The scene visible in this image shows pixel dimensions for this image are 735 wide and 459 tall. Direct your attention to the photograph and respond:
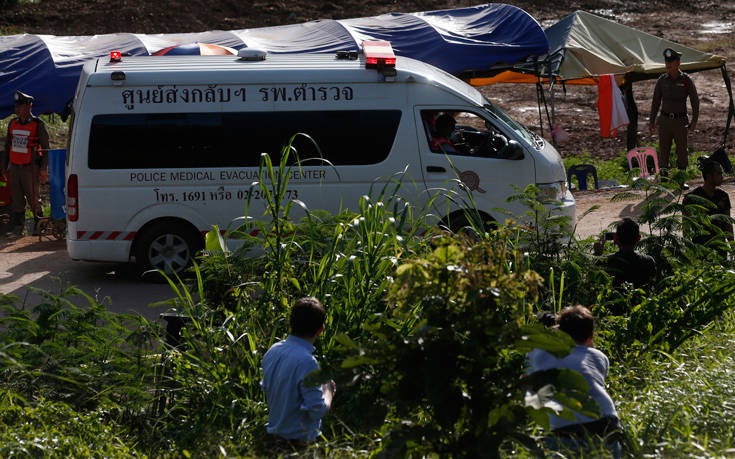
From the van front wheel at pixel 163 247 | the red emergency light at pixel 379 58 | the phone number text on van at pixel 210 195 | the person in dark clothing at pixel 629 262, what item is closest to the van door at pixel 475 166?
the red emergency light at pixel 379 58

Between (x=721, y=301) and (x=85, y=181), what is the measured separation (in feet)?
20.3

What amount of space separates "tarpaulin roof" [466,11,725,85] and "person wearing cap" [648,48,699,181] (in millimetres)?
1821

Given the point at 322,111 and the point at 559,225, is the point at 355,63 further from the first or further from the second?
the point at 559,225

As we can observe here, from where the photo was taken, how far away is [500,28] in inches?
589

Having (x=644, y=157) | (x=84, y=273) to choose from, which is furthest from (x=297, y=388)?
(x=644, y=157)

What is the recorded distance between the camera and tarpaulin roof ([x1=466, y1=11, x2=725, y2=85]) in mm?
15680

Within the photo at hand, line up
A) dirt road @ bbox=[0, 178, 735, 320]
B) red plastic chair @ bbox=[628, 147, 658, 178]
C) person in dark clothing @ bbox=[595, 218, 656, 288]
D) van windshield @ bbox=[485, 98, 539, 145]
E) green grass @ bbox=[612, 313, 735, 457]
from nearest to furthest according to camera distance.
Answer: green grass @ bbox=[612, 313, 735, 457] < person in dark clothing @ bbox=[595, 218, 656, 288] < dirt road @ bbox=[0, 178, 735, 320] < van windshield @ bbox=[485, 98, 539, 145] < red plastic chair @ bbox=[628, 147, 658, 178]

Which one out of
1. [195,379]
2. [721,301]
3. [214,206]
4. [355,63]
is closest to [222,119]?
[214,206]

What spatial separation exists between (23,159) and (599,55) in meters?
9.99

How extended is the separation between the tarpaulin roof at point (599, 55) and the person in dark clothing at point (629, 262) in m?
9.23

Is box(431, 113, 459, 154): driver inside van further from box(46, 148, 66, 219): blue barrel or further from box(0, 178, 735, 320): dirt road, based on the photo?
box(46, 148, 66, 219): blue barrel

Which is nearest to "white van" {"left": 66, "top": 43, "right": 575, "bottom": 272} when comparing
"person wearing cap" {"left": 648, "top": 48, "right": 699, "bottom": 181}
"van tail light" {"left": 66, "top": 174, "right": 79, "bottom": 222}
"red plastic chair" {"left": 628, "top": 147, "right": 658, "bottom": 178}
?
"van tail light" {"left": 66, "top": 174, "right": 79, "bottom": 222}

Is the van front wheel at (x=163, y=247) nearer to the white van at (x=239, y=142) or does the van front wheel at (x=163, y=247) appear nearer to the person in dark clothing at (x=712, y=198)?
the white van at (x=239, y=142)

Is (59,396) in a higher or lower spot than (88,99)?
lower
